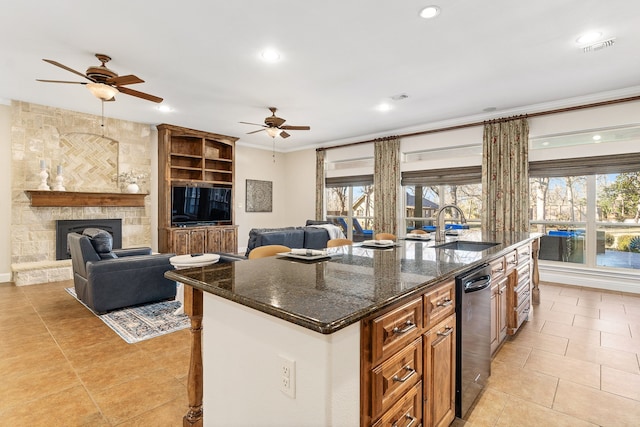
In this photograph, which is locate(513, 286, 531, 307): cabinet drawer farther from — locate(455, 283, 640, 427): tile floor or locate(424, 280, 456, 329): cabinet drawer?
locate(424, 280, 456, 329): cabinet drawer

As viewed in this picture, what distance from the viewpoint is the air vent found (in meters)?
3.36

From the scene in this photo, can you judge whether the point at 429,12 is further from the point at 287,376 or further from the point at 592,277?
the point at 592,277

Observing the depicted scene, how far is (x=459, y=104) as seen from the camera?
5.37m

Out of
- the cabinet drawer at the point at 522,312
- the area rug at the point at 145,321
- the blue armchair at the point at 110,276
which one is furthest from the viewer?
the blue armchair at the point at 110,276

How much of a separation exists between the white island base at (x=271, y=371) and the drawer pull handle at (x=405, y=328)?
9.4 inches

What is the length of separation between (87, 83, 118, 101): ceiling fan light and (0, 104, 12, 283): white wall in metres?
2.83

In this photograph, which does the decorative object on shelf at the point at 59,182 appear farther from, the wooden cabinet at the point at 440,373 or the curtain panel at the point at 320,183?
the wooden cabinet at the point at 440,373

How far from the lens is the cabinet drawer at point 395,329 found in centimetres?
115

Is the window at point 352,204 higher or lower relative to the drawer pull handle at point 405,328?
higher

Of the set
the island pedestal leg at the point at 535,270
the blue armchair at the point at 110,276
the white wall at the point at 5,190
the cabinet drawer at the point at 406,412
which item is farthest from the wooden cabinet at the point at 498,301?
the white wall at the point at 5,190

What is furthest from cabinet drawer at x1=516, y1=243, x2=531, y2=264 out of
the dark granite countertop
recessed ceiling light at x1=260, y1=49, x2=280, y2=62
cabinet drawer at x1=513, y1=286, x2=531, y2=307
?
recessed ceiling light at x1=260, y1=49, x2=280, y2=62

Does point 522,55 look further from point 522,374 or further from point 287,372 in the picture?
point 287,372

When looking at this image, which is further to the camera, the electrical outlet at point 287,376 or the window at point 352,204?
the window at point 352,204

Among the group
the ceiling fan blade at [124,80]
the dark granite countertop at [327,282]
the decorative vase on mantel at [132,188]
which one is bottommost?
the dark granite countertop at [327,282]
